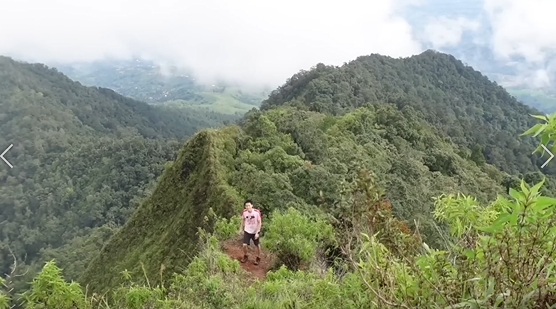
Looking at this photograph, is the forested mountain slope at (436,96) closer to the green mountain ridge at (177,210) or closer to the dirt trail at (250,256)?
the green mountain ridge at (177,210)

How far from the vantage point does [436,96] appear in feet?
189

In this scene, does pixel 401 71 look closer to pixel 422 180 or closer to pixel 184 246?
pixel 422 180

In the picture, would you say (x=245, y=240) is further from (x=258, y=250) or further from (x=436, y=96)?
(x=436, y=96)

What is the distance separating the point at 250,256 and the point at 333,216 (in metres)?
7.18

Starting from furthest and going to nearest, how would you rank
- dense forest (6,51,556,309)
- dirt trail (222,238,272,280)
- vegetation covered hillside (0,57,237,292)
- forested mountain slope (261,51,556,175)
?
vegetation covered hillside (0,57,237,292)
forested mountain slope (261,51,556,175)
dirt trail (222,238,272,280)
dense forest (6,51,556,309)

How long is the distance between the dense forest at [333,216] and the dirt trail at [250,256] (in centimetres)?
11

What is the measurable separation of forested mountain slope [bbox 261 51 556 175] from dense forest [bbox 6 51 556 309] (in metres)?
0.26

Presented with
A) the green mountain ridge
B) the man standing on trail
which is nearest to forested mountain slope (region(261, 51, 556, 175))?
the green mountain ridge

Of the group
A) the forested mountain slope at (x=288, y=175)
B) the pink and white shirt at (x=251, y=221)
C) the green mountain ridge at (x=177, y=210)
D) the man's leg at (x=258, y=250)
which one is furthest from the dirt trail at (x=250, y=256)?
the green mountain ridge at (x=177, y=210)

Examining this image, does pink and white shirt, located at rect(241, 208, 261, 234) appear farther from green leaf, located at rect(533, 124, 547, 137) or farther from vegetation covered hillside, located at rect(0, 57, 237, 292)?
vegetation covered hillside, located at rect(0, 57, 237, 292)

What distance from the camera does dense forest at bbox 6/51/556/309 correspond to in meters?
2.28

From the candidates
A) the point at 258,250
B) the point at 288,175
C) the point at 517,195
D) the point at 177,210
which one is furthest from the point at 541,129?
the point at 177,210

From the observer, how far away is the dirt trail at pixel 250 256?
10180mm

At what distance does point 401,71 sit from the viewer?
5962 centimetres
